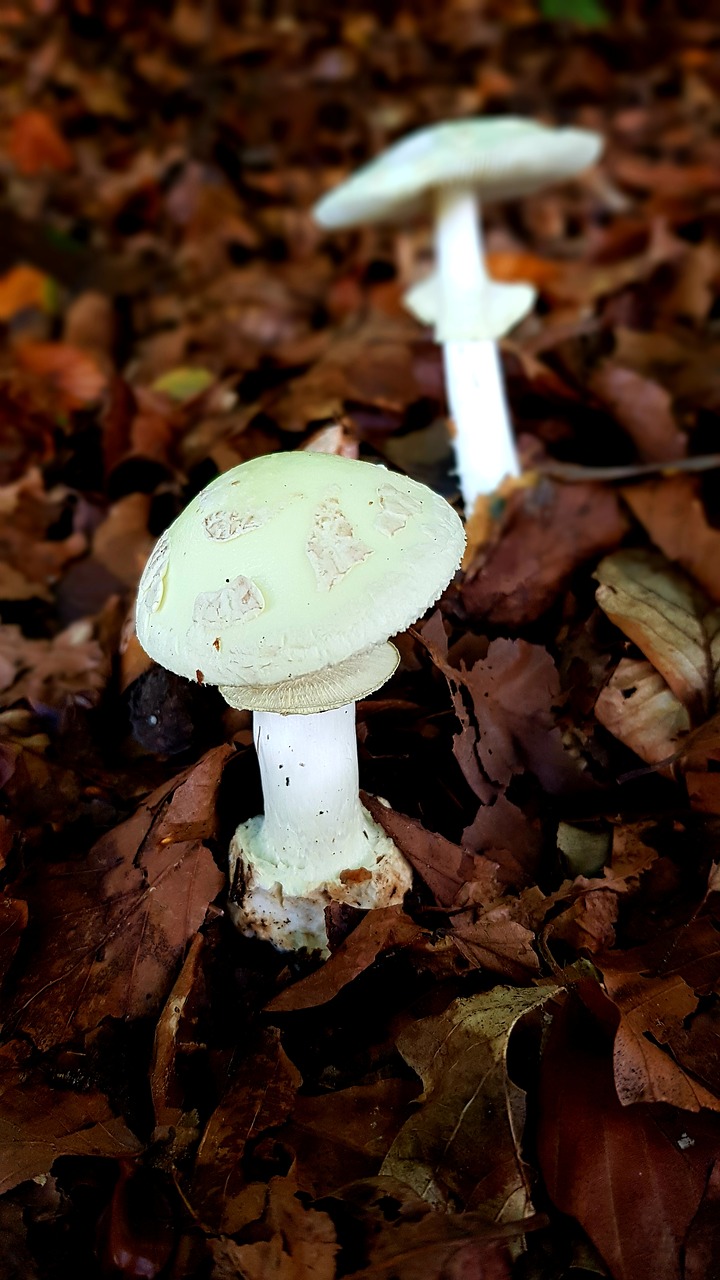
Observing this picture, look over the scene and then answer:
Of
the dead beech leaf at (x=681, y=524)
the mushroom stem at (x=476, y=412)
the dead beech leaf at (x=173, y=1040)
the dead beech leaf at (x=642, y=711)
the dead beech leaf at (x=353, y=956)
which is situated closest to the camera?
the dead beech leaf at (x=173, y=1040)

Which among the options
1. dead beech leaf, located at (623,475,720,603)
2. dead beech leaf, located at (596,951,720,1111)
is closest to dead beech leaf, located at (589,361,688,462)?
dead beech leaf, located at (623,475,720,603)

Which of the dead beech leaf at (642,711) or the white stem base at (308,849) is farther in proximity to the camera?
the dead beech leaf at (642,711)

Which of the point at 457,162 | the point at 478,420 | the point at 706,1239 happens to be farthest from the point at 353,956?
the point at 457,162

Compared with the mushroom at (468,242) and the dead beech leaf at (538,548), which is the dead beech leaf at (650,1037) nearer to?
the dead beech leaf at (538,548)

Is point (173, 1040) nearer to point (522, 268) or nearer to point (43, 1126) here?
point (43, 1126)

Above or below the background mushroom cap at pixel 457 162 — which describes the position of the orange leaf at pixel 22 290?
below

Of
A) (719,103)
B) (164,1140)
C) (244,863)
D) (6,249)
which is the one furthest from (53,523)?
(719,103)

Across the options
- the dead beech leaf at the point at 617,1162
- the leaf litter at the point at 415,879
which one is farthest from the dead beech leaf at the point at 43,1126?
the dead beech leaf at the point at 617,1162
